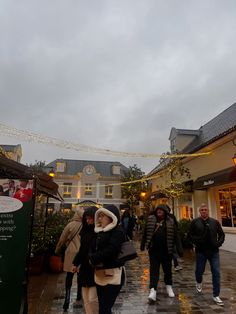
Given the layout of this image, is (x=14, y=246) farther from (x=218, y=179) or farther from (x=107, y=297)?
(x=218, y=179)

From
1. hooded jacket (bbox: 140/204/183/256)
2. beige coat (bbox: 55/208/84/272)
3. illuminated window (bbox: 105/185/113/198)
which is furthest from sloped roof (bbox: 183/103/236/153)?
illuminated window (bbox: 105/185/113/198)

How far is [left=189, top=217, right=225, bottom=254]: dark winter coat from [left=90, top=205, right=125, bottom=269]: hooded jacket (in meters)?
2.85

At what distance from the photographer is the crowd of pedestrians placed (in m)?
3.06

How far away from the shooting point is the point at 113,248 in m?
3.01

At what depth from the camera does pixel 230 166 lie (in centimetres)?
1171

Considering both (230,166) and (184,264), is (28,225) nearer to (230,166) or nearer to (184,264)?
(184,264)

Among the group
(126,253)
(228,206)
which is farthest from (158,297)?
(228,206)

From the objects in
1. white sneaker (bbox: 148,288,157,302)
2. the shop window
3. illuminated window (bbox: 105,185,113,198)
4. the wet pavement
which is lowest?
the wet pavement

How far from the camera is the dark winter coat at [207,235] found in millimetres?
5363

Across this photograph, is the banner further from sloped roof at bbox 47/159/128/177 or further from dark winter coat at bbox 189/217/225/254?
sloped roof at bbox 47/159/128/177

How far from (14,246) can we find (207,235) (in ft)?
11.8

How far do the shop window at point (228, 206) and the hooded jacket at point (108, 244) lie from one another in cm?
1055

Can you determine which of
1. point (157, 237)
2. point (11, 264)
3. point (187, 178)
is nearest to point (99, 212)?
point (11, 264)

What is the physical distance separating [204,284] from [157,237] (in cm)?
216
